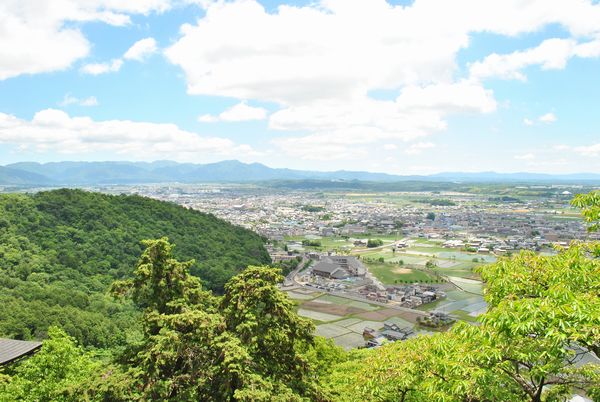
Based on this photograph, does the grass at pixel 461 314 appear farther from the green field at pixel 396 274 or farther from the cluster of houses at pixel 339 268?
the cluster of houses at pixel 339 268

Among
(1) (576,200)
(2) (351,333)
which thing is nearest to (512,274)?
(1) (576,200)

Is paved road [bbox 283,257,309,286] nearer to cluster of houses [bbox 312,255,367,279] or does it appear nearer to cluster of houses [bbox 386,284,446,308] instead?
cluster of houses [bbox 312,255,367,279]

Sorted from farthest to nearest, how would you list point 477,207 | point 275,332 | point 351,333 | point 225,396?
point 477,207 < point 351,333 < point 275,332 < point 225,396

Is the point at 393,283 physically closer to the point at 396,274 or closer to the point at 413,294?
the point at 396,274

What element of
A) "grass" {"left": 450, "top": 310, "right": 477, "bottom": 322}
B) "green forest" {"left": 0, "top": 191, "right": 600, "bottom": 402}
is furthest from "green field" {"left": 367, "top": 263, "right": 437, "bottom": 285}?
"green forest" {"left": 0, "top": 191, "right": 600, "bottom": 402}

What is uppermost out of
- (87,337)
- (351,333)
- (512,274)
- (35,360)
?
(512,274)

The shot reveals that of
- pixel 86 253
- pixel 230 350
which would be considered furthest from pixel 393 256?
pixel 230 350

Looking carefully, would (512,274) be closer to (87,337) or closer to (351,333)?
(87,337)
